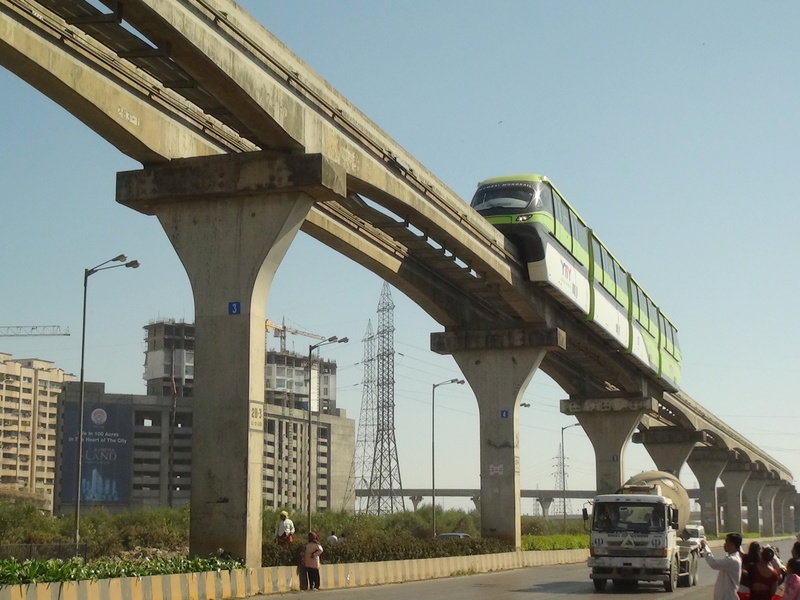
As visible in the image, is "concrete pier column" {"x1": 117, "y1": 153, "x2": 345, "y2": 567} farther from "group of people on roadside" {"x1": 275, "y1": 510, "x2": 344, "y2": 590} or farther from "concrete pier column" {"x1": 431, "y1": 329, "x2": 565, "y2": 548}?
"concrete pier column" {"x1": 431, "y1": 329, "x2": 565, "y2": 548}

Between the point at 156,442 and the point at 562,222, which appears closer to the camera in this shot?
the point at 562,222

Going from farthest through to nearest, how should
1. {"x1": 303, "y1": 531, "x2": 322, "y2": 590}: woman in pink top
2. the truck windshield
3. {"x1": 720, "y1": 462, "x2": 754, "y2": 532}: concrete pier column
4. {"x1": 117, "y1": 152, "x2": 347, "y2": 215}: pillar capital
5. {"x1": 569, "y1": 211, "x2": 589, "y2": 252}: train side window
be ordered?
{"x1": 720, "y1": 462, "x2": 754, "y2": 532}: concrete pier column → {"x1": 569, "y1": 211, "x2": 589, "y2": 252}: train side window → the truck windshield → {"x1": 303, "y1": 531, "x2": 322, "y2": 590}: woman in pink top → {"x1": 117, "y1": 152, "x2": 347, "y2": 215}: pillar capital

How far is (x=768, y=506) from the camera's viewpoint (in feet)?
493

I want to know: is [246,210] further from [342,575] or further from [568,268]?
[568,268]

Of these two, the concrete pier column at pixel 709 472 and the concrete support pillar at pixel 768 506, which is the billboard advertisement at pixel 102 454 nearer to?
the concrete pier column at pixel 709 472

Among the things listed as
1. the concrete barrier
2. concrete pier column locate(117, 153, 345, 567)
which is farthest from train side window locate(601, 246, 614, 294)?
concrete pier column locate(117, 153, 345, 567)

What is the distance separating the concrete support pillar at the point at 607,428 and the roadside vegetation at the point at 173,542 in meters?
6.78

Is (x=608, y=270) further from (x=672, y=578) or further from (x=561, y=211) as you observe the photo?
(x=672, y=578)

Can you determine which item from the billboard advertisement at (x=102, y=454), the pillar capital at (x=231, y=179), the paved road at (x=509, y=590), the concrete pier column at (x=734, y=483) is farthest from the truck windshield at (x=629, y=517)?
the billboard advertisement at (x=102, y=454)

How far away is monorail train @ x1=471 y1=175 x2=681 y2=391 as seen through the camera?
3925cm

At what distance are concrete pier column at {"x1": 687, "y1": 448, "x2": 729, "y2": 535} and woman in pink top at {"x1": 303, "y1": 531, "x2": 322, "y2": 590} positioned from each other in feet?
295

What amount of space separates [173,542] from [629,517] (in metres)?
30.5

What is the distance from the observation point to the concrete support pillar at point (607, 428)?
6538cm

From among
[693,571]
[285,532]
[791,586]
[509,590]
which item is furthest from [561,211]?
[791,586]
